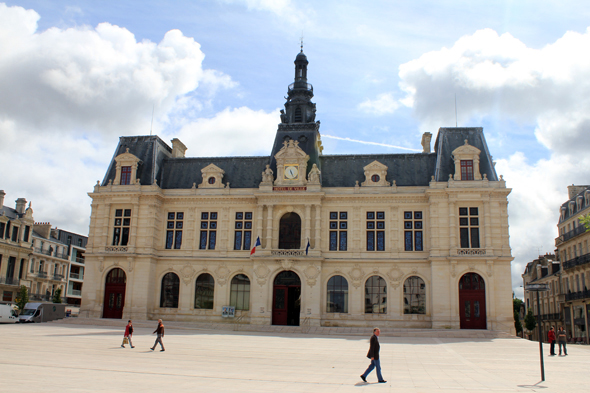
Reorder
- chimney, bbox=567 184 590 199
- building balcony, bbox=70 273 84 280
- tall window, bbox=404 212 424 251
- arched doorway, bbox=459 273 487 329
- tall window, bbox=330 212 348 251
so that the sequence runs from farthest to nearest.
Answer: building balcony, bbox=70 273 84 280, chimney, bbox=567 184 590 199, tall window, bbox=330 212 348 251, tall window, bbox=404 212 424 251, arched doorway, bbox=459 273 487 329

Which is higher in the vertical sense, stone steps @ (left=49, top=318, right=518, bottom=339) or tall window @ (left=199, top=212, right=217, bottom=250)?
tall window @ (left=199, top=212, right=217, bottom=250)

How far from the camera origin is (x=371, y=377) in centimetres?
1580

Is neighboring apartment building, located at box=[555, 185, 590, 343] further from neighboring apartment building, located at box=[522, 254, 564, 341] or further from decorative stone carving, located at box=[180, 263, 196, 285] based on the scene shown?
decorative stone carving, located at box=[180, 263, 196, 285]

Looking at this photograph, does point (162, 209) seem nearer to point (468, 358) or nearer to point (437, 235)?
point (437, 235)

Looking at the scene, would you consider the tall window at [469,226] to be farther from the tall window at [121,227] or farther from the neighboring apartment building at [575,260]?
the tall window at [121,227]

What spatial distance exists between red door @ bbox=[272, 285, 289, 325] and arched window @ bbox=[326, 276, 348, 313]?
354 centimetres

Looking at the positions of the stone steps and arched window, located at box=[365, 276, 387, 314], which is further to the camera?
arched window, located at box=[365, 276, 387, 314]

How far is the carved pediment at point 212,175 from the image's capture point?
1796 inches

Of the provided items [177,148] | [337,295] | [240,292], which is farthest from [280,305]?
[177,148]

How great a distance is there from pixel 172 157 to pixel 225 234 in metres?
11.0

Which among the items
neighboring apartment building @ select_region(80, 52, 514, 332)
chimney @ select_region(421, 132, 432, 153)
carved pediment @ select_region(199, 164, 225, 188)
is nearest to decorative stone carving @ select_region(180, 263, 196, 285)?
neighboring apartment building @ select_region(80, 52, 514, 332)

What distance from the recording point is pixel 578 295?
51312 millimetres

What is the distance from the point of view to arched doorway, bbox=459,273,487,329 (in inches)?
1538

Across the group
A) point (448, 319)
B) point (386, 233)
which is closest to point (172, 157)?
point (386, 233)
